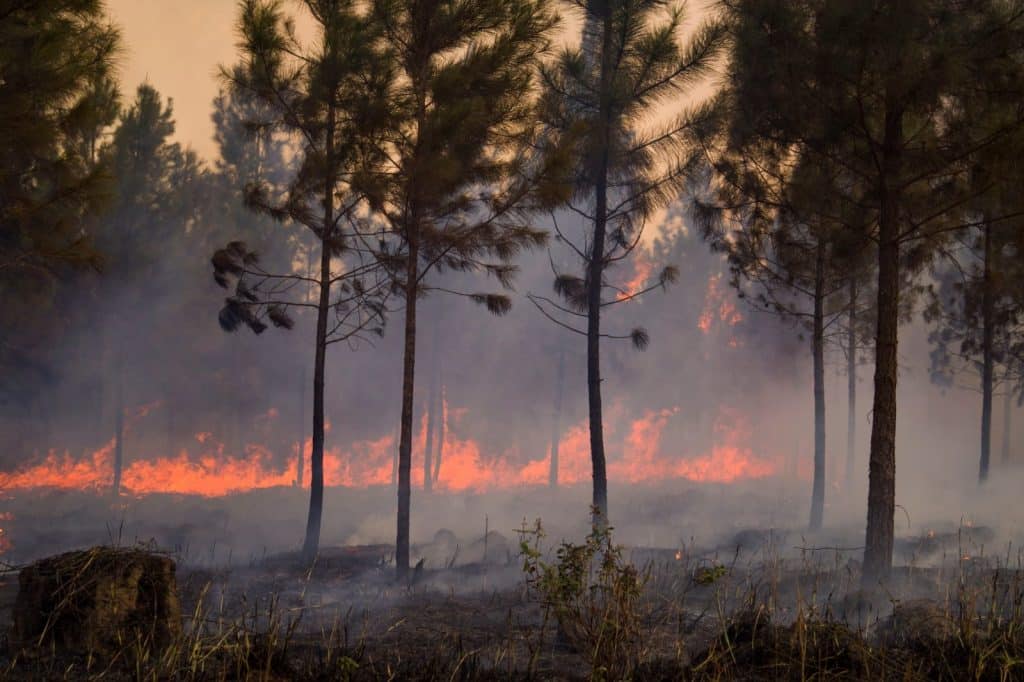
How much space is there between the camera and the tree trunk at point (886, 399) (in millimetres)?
9516

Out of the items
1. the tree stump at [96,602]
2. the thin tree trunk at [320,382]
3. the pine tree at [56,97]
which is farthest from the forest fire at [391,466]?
the tree stump at [96,602]

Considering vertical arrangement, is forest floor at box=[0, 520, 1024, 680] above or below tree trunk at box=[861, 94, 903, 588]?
below

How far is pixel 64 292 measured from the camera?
2453cm

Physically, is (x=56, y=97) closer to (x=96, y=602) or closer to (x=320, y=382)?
(x=320, y=382)

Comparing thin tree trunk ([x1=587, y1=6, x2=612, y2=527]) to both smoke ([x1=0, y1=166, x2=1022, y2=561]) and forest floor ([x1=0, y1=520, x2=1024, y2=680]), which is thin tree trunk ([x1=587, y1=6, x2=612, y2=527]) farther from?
smoke ([x1=0, y1=166, x2=1022, y2=561])

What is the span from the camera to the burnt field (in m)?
5.11

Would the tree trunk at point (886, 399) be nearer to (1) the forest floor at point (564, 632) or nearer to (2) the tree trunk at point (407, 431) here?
(1) the forest floor at point (564, 632)

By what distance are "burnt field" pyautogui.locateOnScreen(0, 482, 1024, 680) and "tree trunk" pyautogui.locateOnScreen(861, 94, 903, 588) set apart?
0.46 meters

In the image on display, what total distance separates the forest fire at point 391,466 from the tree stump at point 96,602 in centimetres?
2596

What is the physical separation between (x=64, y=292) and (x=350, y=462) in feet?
64.1

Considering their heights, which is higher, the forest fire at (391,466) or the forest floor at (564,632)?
the forest floor at (564,632)

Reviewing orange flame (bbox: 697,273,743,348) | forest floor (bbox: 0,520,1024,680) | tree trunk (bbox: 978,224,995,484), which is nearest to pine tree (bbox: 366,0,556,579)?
forest floor (bbox: 0,520,1024,680)

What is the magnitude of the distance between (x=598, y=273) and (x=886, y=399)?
226 inches

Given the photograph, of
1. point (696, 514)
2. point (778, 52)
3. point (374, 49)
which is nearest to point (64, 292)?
point (374, 49)
